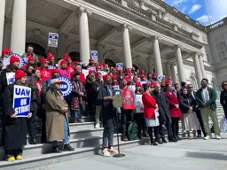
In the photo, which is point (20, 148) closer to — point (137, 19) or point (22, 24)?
point (22, 24)

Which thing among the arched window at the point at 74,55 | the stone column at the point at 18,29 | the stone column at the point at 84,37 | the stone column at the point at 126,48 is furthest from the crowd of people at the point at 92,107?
the arched window at the point at 74,55

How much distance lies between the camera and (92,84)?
645cm

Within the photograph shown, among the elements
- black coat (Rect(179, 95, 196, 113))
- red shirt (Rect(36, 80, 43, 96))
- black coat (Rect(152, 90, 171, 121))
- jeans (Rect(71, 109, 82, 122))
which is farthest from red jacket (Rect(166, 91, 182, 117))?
red shirt (Rect(36, 80, 43, 96))

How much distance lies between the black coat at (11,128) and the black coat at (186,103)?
18.6 ft

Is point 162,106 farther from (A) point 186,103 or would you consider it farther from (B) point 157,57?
(B) point 157,57

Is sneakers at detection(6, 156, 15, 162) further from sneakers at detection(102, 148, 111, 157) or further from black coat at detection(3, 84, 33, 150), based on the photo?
sneakers at detection(102, 148, 111, 157)

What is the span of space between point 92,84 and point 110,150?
2651 mm

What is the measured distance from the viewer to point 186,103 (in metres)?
7.18

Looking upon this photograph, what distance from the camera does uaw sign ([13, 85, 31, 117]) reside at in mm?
3844

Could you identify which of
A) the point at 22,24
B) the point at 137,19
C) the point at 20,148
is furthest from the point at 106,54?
the point at 20,148

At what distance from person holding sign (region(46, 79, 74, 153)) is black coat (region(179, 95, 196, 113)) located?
4.70 meters

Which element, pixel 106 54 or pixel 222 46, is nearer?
pixel 106 54

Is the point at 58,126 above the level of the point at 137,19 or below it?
below

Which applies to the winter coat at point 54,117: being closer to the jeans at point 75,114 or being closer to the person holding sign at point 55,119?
the person holding sign at point 55,119
